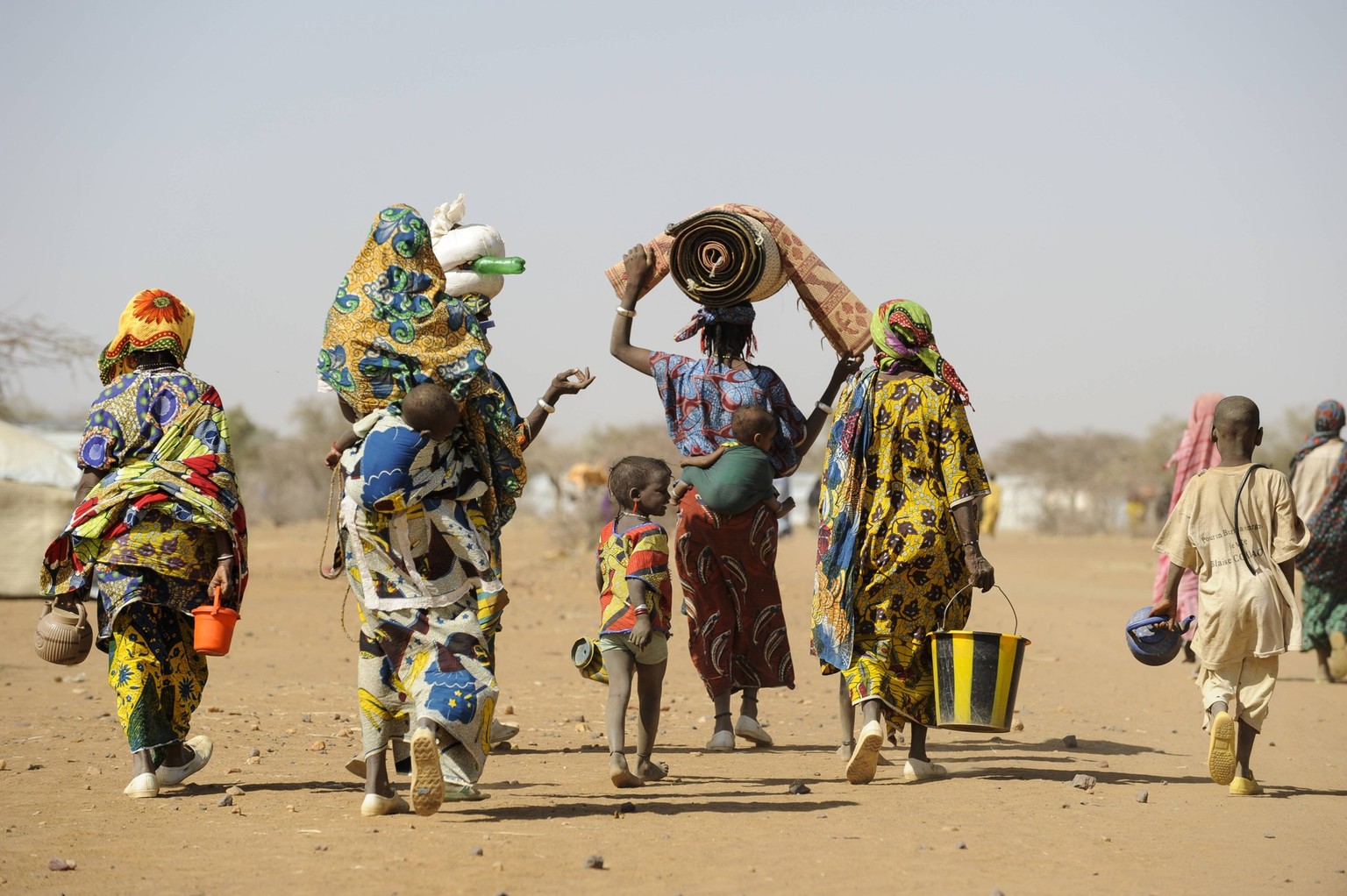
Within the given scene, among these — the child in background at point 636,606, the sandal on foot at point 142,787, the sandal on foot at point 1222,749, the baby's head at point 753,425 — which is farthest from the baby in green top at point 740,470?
the sandal on foot at point 142,787

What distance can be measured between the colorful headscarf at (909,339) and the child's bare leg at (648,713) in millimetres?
1848

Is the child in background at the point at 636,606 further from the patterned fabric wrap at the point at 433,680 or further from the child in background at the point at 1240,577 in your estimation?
the child in background at the point at 1240,577

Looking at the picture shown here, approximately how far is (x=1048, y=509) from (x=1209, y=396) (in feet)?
120

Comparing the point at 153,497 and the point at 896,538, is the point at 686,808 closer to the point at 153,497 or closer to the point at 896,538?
the point at 896,538

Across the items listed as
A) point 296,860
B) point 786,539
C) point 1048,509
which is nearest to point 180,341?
point 296,860

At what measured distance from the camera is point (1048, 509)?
47281 mm

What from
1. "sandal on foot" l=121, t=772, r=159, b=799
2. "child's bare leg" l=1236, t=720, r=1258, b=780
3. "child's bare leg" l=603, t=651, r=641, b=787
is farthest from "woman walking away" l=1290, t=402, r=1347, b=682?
"sandal on foot" l=121, t=772, r=159, b=799

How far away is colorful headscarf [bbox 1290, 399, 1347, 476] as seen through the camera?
12742 millimetres

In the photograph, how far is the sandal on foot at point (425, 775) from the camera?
5.41 meters

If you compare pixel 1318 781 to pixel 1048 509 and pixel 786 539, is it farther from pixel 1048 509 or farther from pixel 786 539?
pixel 1048 509

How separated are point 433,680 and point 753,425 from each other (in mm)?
2385

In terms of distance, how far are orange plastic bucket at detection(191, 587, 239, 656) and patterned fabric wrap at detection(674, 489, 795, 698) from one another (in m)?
2.41

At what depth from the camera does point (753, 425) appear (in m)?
7.50

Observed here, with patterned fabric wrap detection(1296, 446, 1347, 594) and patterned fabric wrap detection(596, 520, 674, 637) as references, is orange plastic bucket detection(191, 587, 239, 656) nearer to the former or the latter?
patterned fabric wrap detection(596, 520, 674, 637)
